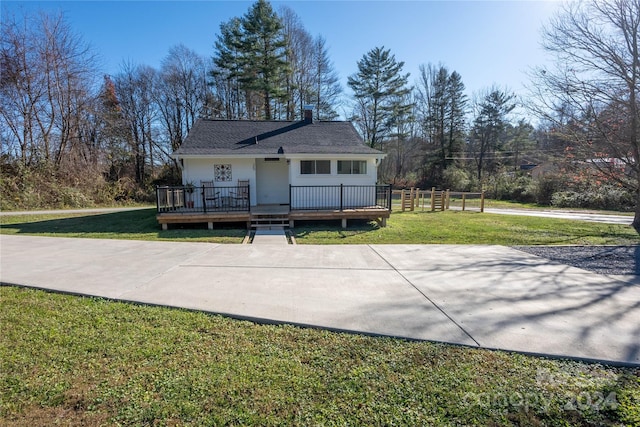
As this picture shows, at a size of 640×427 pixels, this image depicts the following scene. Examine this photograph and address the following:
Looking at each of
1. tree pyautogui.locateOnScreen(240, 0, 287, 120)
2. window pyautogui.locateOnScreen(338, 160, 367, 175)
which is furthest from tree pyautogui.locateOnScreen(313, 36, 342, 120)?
window pyautogui.locateOnScreen(338, 160, 367, 175)

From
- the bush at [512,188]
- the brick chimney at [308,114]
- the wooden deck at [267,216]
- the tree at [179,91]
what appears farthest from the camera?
the tree at [179,91]

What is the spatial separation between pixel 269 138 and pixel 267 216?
13.3ft

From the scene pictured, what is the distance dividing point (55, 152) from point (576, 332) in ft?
77.3

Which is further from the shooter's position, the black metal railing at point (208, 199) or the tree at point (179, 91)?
the tree at point (179, 91)

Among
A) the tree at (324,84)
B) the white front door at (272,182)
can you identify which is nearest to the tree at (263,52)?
the tree at (324,84)

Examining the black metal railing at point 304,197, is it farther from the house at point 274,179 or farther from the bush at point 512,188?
the bush at point 512,188

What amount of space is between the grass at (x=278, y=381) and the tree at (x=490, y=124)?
32300 mm

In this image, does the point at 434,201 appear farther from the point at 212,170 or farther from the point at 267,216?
the point at 212,170

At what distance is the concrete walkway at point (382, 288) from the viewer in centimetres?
301

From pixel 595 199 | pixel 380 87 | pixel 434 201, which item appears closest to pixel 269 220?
pixel 434 201

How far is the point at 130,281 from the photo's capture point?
14.7 feet

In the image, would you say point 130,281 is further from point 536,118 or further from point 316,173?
point 536,118

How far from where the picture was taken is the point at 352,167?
11250 millimetres

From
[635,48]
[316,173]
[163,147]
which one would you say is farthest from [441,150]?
[163,147]
